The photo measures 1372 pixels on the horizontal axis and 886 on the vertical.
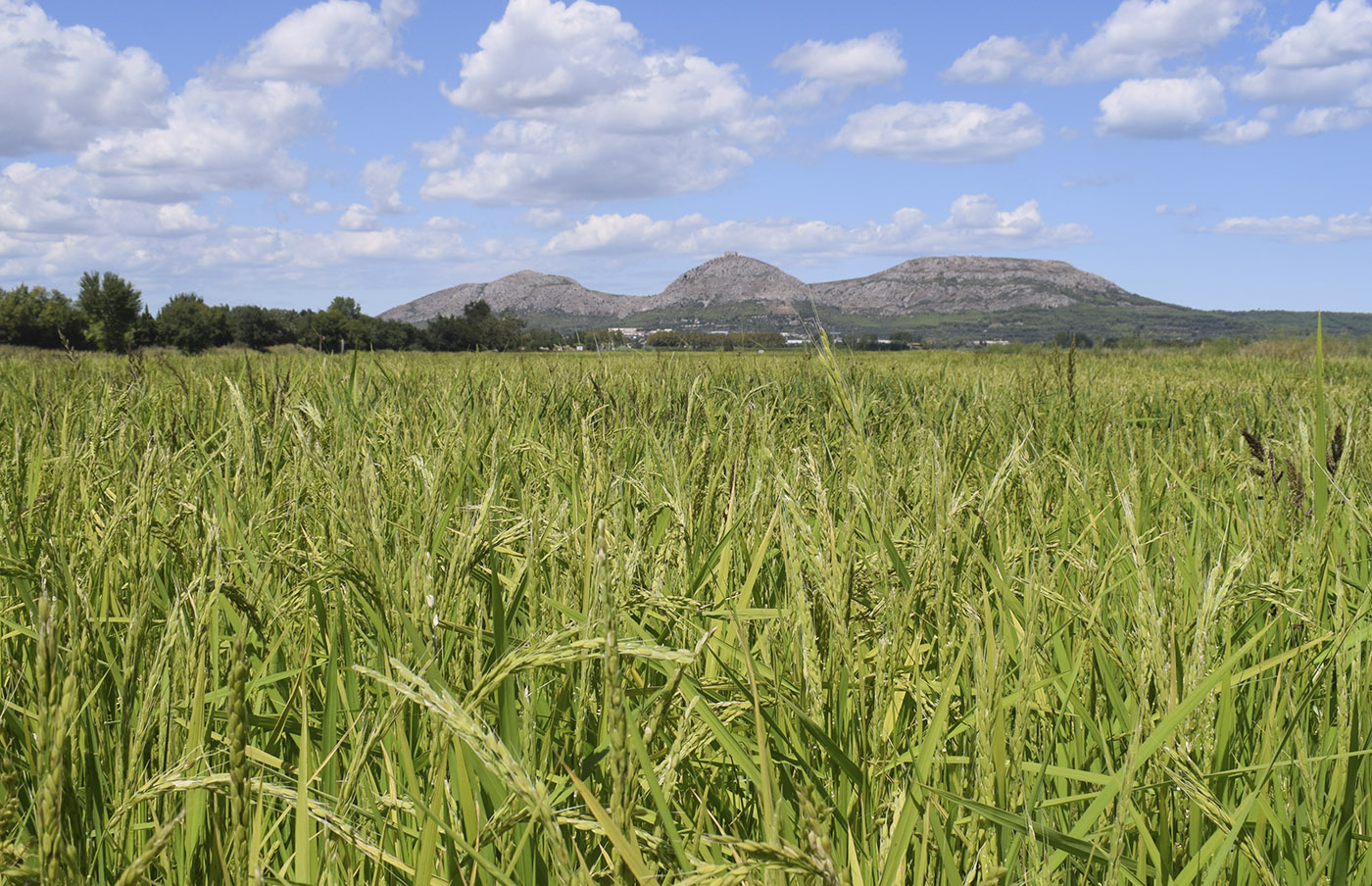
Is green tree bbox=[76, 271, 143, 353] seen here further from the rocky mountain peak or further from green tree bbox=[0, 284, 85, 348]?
the rocky mountain peak

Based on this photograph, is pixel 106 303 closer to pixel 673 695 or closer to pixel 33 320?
pixel 33 320

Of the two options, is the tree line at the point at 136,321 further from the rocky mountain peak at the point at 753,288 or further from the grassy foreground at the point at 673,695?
the grassy foreground at the point at 673,695

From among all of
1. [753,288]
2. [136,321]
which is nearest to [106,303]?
[136,321]

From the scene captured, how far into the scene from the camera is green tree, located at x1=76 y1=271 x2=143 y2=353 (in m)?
68.8

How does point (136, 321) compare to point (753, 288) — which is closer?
point (753, 288)

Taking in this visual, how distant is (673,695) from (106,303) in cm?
8802

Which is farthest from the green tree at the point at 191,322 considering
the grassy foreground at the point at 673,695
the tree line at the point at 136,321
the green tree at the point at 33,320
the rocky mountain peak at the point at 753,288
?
the grassy foreground at the point at 673,695

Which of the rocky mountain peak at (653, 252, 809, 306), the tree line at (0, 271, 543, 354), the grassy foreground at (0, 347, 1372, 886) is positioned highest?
the tree line at (0, 271, 543, 354)

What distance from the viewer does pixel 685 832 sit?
1.00 meters

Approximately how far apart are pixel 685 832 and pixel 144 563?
0.84m

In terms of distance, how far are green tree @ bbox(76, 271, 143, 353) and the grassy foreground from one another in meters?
79.6

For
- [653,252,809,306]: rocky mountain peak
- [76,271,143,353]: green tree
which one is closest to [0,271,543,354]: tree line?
[76,271,143,353]: green tree

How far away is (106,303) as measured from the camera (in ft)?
233

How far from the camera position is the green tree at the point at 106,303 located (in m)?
68.8
